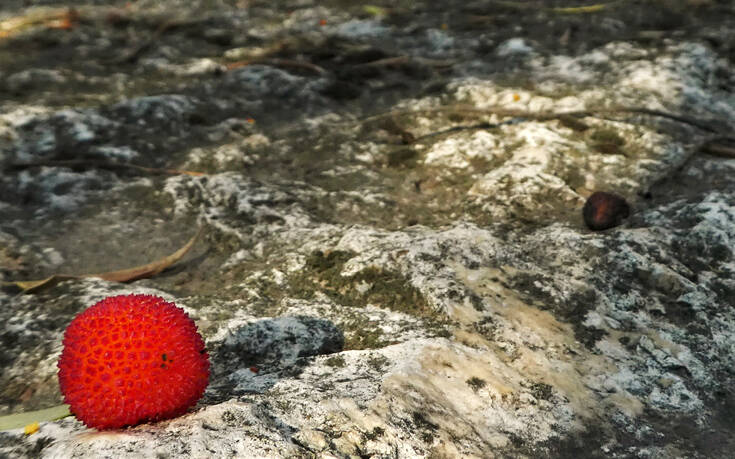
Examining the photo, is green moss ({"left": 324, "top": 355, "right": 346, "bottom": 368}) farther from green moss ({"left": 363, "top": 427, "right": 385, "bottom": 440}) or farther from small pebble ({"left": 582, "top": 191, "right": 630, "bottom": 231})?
small pebble ({"left": 582, "top": 191, "right": 630, "bottom": 231})

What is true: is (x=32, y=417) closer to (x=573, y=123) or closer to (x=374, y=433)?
(x=374, y=433)

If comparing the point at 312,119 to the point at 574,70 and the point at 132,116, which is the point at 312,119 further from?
the point at 574,70

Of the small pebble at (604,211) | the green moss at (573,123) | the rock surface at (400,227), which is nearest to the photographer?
the rock surface at (400,227)

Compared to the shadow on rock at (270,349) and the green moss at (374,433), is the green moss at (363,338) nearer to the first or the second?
the shadow on rock at (270,349)

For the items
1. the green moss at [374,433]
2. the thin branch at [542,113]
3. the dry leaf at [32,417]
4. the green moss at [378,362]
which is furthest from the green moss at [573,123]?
the dry leaf at [32,417]

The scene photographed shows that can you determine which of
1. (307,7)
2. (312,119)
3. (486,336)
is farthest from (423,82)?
(486,336)
